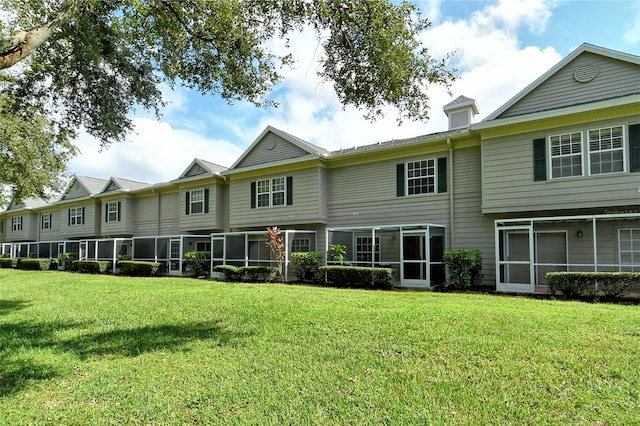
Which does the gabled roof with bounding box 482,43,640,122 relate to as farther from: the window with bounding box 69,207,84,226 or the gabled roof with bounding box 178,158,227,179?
the window with bounding box 69,207,84,226

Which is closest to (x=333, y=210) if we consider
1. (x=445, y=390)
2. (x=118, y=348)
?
(x=118, y=348)

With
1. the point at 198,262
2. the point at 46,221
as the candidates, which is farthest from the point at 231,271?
the point at 46,221

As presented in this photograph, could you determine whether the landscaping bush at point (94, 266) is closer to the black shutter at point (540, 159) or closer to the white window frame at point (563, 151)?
the black shutter at point (540, 159)

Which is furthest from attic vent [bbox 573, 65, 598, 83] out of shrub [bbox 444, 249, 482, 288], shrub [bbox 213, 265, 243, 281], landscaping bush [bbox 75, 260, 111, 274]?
landscaping bush [bbox 75, 260, 111, 274]

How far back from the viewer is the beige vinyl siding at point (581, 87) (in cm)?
1027

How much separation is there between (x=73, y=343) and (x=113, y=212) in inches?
865

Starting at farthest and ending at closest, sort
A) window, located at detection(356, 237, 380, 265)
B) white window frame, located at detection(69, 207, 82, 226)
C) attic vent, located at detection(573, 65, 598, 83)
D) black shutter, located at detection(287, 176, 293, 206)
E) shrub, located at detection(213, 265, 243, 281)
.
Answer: white window frame, located at detection(69, 207, 82, 226) → black shutter, located at detection(287, 176, 293, 206) → shrub, located at detection(213, 265, 243, 281) → window, located at detection(356, 237, 380, 265) → attic vent, located at detection(573, 65, 598, 83)

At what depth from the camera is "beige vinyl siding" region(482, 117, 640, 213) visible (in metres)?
10.2

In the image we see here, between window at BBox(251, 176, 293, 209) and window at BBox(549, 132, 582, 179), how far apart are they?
10.1 metres

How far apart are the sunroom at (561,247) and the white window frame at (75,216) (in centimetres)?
2920

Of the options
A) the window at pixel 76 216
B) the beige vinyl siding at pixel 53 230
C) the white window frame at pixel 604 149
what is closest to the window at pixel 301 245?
the white window frame at pixel 604 149

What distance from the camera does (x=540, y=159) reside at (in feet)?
37.1

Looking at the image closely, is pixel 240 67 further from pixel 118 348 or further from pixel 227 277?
pixel 227 277

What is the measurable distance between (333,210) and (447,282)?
5710mm
